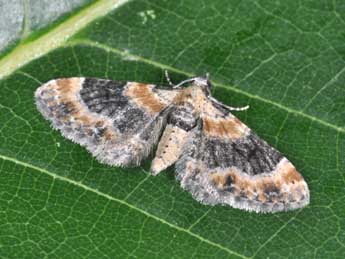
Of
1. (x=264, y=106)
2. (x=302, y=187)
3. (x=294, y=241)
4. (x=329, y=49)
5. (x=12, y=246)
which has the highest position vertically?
(x=329, y=49)

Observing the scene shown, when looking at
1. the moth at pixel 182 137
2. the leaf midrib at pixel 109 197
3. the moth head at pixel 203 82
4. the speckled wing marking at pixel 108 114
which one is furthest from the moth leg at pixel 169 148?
the moth head at pixel 203 82

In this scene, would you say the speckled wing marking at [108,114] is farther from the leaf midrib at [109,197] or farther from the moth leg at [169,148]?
the leaf midrib at [109,197]

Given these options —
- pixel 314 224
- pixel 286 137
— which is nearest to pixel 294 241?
pixel 314 224

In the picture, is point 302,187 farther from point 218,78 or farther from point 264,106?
A: point 218,78

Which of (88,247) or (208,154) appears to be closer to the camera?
(88,247)

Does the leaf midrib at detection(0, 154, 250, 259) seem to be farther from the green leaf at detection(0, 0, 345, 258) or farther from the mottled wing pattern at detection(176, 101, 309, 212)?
the mottled wing pattern at detection(176, 101, 309, 212)

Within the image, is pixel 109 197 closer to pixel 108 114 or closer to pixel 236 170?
pixel 108 114

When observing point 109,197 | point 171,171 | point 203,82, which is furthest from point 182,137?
point 109,197

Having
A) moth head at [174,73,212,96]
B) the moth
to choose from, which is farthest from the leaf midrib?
moth head at [174,73,212,96]
